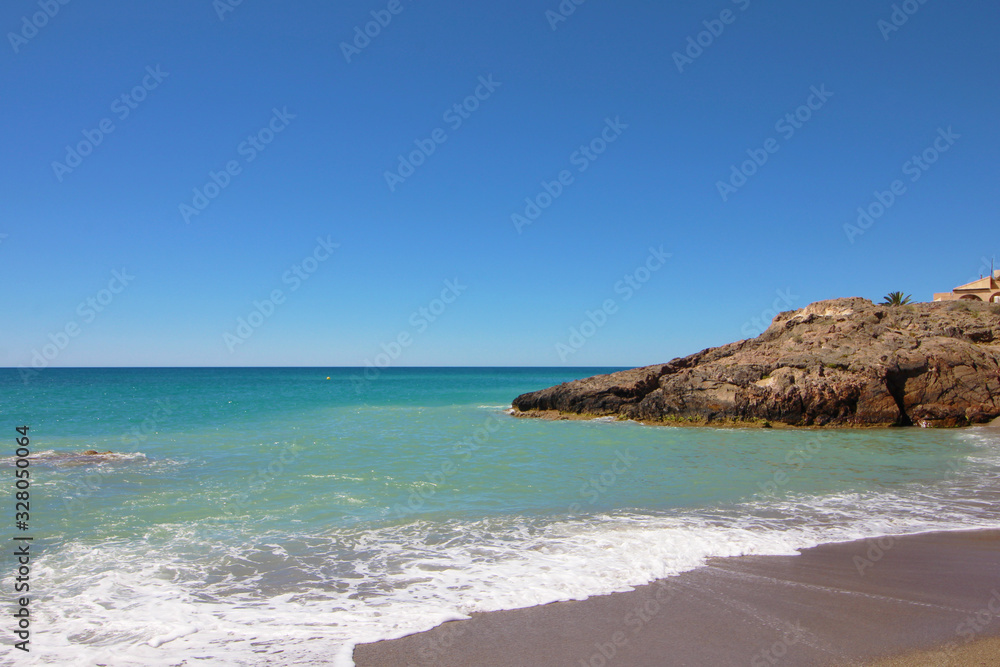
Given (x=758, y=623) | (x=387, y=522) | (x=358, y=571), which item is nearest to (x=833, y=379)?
(x=387, y=522)

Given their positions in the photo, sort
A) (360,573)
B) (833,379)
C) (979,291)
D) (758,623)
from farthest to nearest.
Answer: (979,291)
(833,379)
(360,573)
(758,623)

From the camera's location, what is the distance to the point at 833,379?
27234 mm

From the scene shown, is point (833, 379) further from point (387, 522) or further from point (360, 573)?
point (360, 573)

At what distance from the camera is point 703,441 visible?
22094 millimetres

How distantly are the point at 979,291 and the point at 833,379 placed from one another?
28.7 meters

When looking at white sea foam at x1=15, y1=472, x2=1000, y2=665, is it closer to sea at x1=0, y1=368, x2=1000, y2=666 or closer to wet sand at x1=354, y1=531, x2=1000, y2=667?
sea at x1=0, y1=368, x2=1000, y2=666

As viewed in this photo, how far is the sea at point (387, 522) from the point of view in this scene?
661 centimetres

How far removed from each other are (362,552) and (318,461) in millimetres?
9254

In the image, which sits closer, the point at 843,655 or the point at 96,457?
the point at 843,655

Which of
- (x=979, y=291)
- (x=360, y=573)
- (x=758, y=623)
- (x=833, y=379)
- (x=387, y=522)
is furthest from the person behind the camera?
(x=979, y=291)

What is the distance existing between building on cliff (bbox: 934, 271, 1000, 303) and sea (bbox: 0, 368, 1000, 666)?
95.4 feet

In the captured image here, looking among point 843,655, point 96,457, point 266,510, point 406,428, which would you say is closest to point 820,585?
point 843,655

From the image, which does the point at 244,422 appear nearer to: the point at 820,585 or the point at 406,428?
the point at 406,428

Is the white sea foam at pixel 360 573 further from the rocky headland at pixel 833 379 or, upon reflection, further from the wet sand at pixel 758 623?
the rocky headland at pixel 833 379
